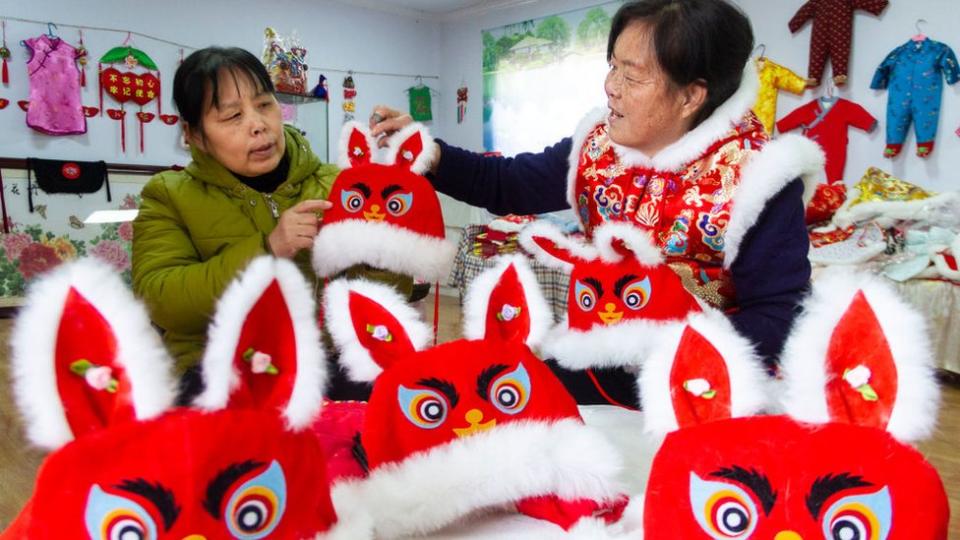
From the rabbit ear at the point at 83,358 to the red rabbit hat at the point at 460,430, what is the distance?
Answer: 0.22 m

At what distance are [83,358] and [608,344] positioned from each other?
1.98 ft

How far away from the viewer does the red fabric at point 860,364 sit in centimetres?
43

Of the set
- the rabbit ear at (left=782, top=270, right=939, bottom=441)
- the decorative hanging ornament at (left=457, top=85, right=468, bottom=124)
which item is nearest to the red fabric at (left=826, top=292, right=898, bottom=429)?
the rabbit ear at (left=782, top=270, right=939, bottom=441)

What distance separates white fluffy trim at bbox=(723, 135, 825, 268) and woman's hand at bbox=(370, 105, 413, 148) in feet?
1.80

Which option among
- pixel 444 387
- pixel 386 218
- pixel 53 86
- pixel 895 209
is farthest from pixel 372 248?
pixel 53 86

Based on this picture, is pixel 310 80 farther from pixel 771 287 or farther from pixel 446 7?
pixel 771 287

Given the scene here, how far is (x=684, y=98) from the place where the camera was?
3.25 ft

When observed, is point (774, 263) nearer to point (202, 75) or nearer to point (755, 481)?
point (755, 481)

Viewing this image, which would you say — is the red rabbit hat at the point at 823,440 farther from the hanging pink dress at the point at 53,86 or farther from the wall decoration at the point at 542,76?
the hanging pink dress at the point at 53,86

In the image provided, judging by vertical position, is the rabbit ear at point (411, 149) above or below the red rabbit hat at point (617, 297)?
above

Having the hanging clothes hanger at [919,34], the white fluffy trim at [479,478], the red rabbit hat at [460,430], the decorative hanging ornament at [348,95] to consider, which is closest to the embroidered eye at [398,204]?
the red rabbit hat at [460,430]

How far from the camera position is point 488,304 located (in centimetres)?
68

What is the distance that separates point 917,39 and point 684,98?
262 centimetres

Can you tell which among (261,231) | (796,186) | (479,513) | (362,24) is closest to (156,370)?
(479,513)
